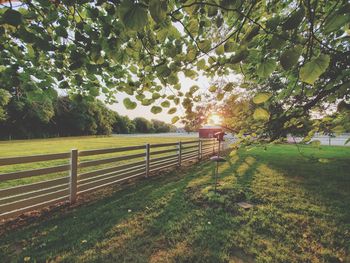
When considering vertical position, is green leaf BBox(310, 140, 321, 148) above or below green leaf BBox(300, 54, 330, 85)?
below

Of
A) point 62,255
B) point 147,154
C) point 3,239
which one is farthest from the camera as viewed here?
point 147,154

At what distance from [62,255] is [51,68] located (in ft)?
8.80

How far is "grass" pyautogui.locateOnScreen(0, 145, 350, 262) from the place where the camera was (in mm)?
2842

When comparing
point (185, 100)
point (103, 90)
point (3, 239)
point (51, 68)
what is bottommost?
point (3, 239)

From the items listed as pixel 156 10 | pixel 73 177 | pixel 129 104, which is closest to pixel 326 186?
pixel 129 104

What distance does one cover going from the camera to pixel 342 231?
11.6ft

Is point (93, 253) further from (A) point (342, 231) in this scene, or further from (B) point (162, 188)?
(A) point (342, 231)

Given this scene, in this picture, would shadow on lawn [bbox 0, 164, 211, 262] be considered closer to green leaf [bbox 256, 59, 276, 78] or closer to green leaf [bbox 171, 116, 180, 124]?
green leaf [bbox 171, 116, 180, 124]

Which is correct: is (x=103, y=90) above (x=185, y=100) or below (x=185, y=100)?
above

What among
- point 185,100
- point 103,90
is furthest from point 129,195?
point 185,100

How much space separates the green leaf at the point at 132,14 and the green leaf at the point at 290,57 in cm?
58

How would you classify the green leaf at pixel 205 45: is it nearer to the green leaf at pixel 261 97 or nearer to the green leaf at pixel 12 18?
the green leaf at pixel 261 97

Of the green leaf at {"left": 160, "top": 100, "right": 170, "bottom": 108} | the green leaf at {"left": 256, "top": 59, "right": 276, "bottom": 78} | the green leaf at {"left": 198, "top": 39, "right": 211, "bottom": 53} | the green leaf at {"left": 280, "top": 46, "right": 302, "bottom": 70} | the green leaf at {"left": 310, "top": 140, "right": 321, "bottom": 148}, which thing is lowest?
the green leaf at {"left": 310, "top": 140, "right": 321, "bottom": 148}

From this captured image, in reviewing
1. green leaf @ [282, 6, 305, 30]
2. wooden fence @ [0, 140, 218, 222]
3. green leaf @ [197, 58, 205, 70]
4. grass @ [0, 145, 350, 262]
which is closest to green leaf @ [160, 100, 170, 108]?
green leaf @ [197, 58, 205, 70]
